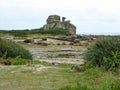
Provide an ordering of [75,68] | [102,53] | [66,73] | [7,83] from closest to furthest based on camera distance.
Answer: [7,83] < [66,73] < [75,68] < [102,53]

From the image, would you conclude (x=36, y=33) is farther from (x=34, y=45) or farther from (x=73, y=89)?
(x=73, y=89)

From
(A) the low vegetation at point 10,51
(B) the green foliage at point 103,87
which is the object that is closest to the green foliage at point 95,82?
(B) the green foliage at point 103,87

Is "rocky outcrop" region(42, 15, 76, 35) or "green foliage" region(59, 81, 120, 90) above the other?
"rocky outcrop" region(42, 15, 76, 35)

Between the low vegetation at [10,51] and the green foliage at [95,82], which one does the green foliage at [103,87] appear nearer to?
the green foliage at [95,82]

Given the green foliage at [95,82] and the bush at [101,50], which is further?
the bush at [101,50]

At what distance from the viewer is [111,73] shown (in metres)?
12.8

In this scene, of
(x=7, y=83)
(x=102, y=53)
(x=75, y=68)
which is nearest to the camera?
(x=7, y=83)

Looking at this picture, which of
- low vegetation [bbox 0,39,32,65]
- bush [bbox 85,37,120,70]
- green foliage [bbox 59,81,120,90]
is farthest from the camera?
low vegetation [bbox 0,39,32,65]

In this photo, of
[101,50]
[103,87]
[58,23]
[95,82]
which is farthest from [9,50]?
[58,23]

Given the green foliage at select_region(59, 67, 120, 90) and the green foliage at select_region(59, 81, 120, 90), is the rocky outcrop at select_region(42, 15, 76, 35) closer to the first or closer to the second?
the green foliage at select_region(59, 67, 120, 90)

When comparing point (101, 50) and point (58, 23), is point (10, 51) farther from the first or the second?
point (58, 23)

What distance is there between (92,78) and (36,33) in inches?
2938

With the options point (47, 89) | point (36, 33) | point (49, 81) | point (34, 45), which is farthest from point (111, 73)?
point (36, 33)

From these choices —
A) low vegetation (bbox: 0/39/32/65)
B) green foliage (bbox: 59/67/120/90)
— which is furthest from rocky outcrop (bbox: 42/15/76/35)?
green foliage (bbox: 59/67/120/90)
